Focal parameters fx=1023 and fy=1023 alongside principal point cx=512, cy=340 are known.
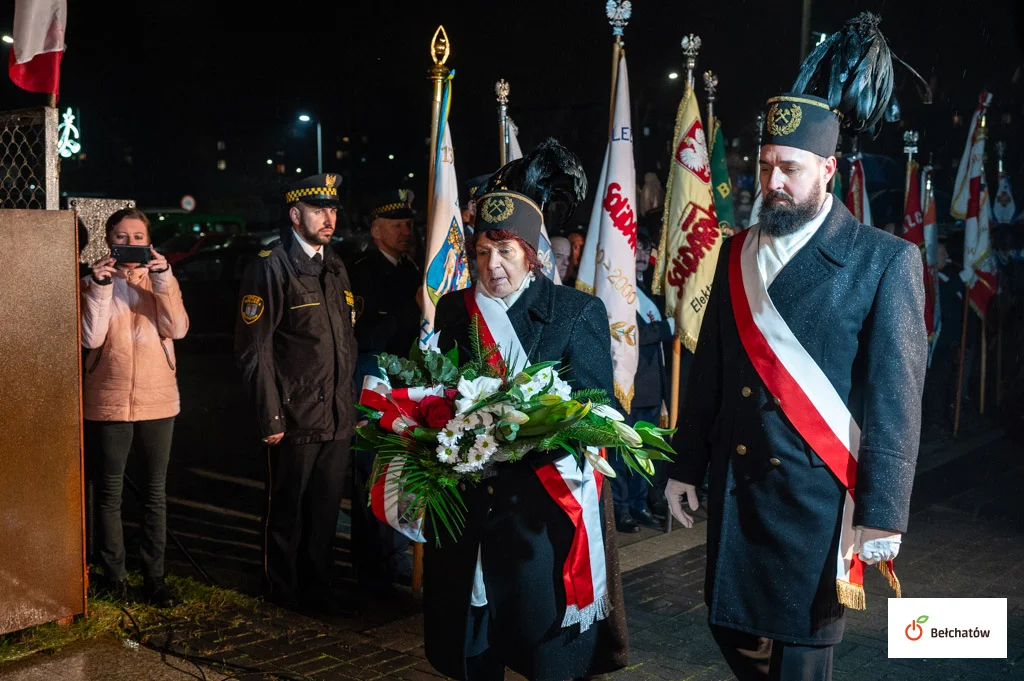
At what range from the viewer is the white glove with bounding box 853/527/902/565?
313cm

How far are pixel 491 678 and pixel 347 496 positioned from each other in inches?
198

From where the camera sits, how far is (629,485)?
777 cm

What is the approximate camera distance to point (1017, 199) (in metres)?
14.6

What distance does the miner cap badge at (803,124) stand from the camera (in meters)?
3.36

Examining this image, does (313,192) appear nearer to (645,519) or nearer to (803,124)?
(803,124)

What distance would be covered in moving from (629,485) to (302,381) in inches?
126

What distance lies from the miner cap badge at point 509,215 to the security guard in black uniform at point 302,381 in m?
1.83

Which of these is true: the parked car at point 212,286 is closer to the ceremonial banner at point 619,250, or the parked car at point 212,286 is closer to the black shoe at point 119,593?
the ceremonial banner at point 619,250

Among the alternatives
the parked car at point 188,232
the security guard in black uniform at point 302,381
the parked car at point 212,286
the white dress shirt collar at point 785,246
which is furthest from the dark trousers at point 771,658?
the parked car at point 188,232

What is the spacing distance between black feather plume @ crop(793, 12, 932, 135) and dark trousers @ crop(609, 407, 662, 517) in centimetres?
400

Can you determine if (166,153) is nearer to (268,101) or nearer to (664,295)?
(268,101)

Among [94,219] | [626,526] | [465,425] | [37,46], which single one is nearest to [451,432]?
[465,425]

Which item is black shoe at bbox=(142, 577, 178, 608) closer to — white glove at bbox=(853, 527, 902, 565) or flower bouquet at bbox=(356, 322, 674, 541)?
flower bouquet at bbox=(356, 322, 674, 541)

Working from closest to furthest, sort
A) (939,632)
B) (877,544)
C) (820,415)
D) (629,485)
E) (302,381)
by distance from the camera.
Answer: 1. (877,544)
2. (820,415)
3. (939,632)
4. (302,381)
5. (629,485)
